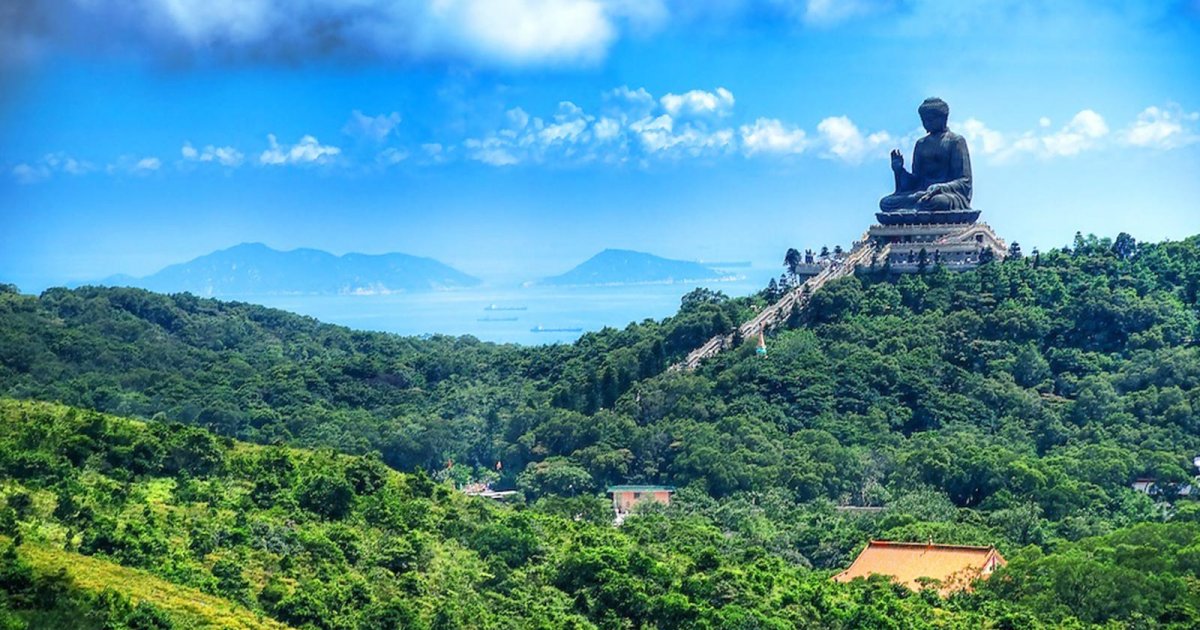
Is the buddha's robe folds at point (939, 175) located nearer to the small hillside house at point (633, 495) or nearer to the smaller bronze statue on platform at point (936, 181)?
the smaller bronze statue on platform at point (936, 181)

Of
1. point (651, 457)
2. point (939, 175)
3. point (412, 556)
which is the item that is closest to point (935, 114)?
point (939, 175)

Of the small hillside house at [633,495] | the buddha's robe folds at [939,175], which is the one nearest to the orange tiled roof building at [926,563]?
the small hillside house at [633,495]

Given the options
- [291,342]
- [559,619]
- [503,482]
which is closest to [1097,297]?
[503,482]

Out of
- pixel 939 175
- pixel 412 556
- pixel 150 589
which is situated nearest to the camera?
pixel 150 589

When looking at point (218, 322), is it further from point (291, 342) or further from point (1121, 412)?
point (1121, 412)

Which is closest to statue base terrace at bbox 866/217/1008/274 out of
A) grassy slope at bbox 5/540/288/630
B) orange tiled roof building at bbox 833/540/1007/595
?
orange tiled roof building at bbox 833/540/1007/595

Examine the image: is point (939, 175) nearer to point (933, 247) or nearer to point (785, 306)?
point (933, 247)
